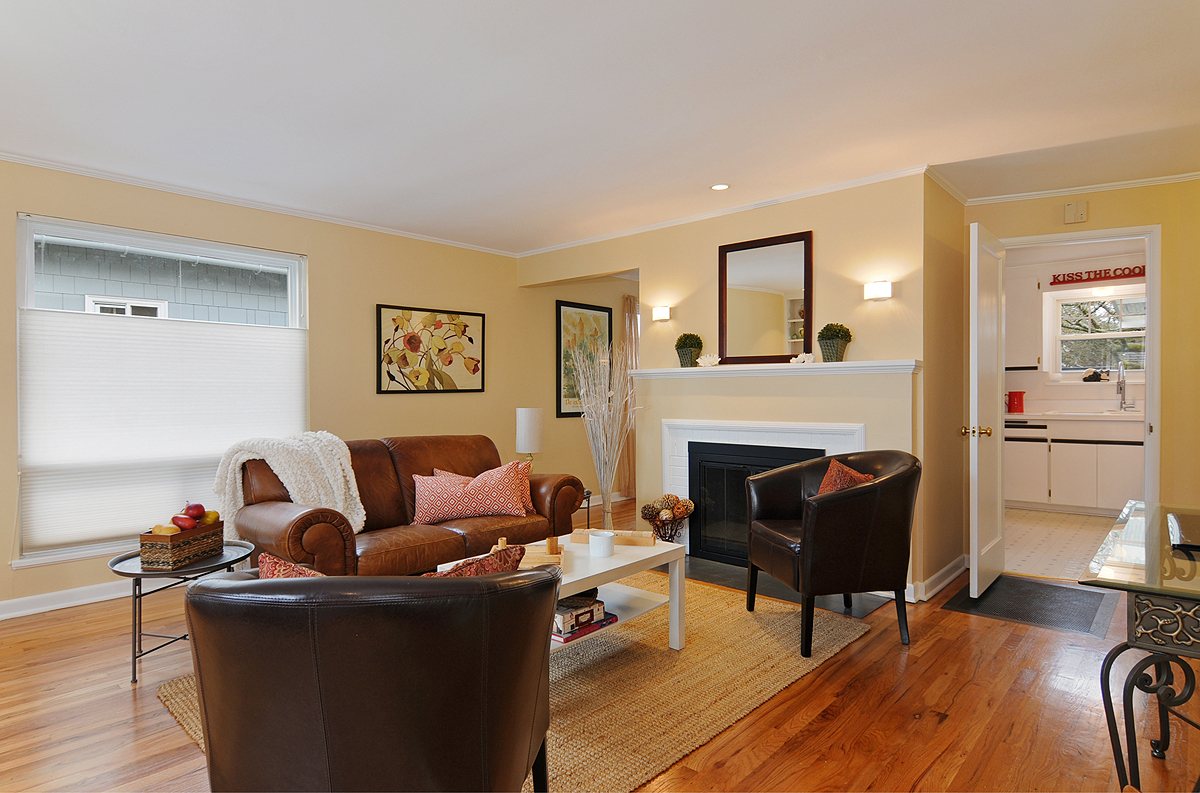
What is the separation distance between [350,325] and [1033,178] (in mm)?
4542

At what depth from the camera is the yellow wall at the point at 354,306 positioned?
3.52 m

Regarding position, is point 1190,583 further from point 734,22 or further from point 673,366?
point 673,366

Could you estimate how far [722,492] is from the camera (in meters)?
4.54

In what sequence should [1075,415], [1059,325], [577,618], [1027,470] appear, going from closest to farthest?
[577,618] < [1075,415] < [1027,470] < [1059,325]

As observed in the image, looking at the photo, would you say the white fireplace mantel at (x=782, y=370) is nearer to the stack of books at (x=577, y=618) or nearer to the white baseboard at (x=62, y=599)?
the stack of books at (x=577, y=618)

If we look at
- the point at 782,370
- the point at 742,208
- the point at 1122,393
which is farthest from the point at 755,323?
the point at 1122,393

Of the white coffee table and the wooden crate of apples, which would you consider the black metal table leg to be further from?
the white coffee table

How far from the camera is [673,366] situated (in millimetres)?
4930

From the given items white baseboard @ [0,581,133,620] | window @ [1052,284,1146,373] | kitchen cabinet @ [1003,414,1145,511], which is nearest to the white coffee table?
white baseboard @ [0,581,133,620]

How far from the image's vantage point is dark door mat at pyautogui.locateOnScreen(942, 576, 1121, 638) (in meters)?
3.28

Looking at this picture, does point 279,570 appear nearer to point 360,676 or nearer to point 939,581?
point 360,676

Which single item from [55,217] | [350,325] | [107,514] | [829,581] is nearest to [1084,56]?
[829,581]

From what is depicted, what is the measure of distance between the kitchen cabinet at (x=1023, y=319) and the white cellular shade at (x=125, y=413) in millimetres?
6678

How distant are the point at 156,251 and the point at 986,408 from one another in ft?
16.4
